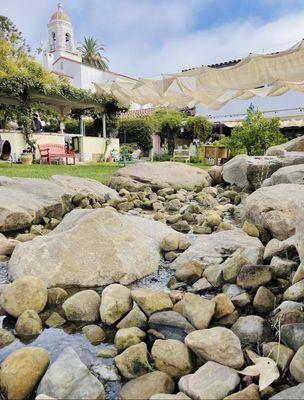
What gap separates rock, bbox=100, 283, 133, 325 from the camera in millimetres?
2422

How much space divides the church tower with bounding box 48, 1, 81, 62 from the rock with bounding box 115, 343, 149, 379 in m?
48.4

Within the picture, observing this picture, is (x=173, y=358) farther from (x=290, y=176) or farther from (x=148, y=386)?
(x=290, y=176)

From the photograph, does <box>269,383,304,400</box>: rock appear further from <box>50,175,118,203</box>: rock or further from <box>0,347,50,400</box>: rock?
<box>50,175,118,203</box>: rock

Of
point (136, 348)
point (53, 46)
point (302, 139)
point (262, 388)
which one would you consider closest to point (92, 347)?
point (136, 348)

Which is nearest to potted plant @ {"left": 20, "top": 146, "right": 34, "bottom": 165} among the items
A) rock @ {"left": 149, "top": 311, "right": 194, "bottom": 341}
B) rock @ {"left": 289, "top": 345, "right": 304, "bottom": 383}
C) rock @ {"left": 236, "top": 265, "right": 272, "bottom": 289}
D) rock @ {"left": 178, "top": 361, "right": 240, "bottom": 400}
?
rock @ {"left": 236, "top": 265, "right": 272, "bottom": 289}

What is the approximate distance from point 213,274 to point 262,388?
1.30 m

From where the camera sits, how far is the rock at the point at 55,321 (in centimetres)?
242

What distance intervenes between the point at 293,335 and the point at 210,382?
1.85ft

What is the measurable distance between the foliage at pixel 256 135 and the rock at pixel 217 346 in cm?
1122

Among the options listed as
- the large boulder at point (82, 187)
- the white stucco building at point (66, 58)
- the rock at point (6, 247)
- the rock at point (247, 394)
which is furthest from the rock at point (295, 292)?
the white stucco building at point (66, 58)

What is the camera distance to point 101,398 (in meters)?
1.72

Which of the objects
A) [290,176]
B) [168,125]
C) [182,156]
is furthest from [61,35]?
[290,176]

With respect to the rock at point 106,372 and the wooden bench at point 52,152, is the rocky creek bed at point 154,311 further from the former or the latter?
the wooden bench at point 52,152

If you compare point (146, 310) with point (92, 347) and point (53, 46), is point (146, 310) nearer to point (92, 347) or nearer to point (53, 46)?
point (92, 347)
